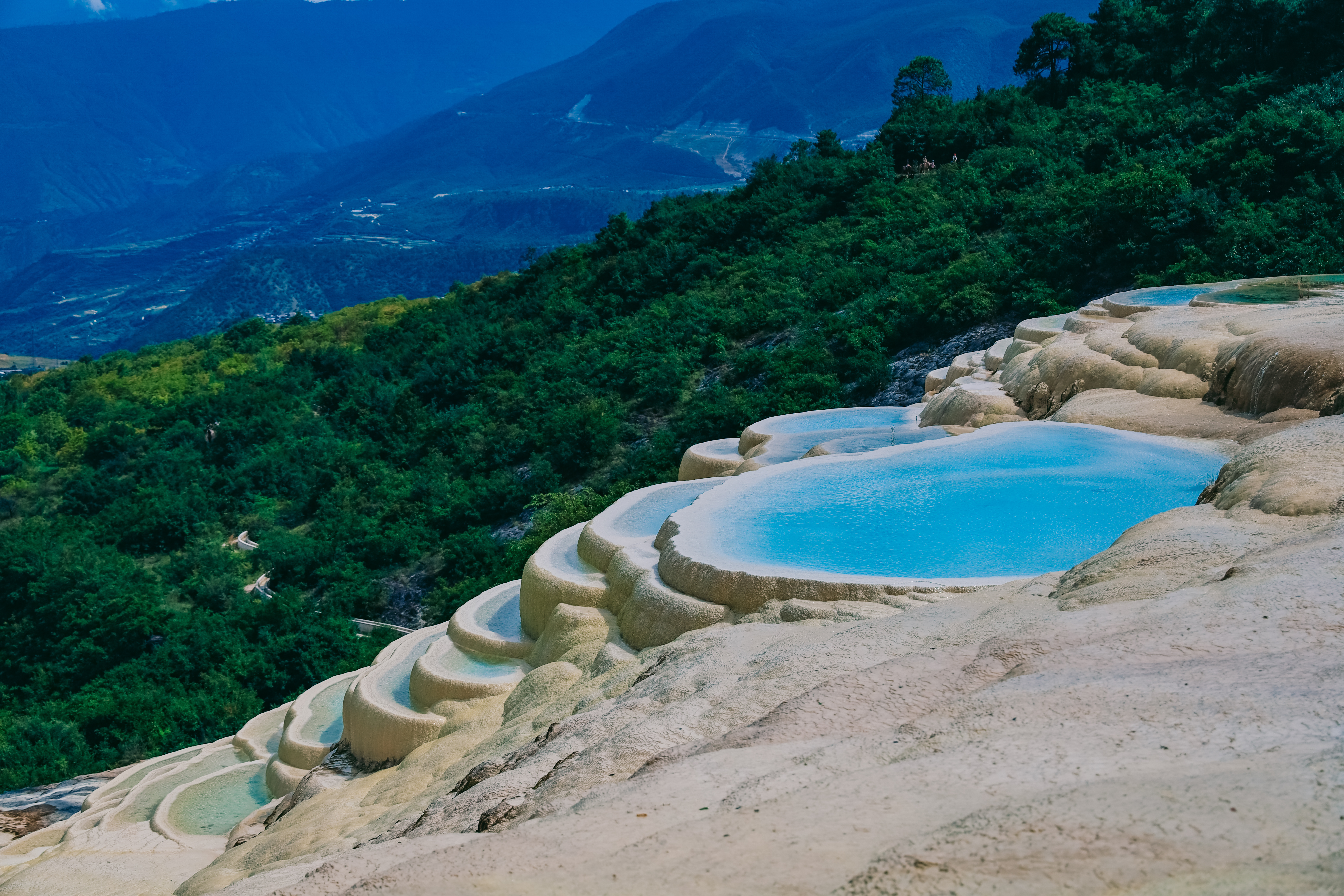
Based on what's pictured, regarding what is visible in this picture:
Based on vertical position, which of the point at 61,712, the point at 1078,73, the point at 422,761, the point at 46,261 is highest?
the point at 46,261

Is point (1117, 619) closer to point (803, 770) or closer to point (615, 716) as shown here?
point (803, 770)

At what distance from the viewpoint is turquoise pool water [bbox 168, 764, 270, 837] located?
10.5 m

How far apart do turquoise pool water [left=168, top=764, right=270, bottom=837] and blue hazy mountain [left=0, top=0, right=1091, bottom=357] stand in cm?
8737

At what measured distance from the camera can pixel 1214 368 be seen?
9984mm

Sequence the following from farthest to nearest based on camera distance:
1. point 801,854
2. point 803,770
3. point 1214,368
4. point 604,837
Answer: point 1214,368 < point 803,770 < point 604,837 < point 801,854

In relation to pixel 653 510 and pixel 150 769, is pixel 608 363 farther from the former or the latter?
pixel 653 510

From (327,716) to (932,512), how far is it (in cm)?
622

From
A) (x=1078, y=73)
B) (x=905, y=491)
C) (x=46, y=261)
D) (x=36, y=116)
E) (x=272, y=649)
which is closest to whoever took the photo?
(x=905, y=491)

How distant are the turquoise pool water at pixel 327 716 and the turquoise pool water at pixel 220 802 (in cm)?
58

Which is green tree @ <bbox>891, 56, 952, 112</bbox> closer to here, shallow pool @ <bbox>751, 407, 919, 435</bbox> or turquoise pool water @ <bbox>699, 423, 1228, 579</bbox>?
shallow pool @ <bbox>751, 407, 919, 435</bbox>

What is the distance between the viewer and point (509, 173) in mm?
137625

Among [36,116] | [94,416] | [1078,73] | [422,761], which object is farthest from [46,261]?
[422,761]

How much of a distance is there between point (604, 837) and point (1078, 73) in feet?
98.9

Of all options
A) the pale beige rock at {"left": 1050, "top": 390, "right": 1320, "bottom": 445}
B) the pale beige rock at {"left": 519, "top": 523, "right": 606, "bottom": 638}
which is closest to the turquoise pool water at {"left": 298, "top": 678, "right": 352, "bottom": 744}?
the pale beige rock at {"left": 519, "top": 523, "right": 606, "bottom": 638}
